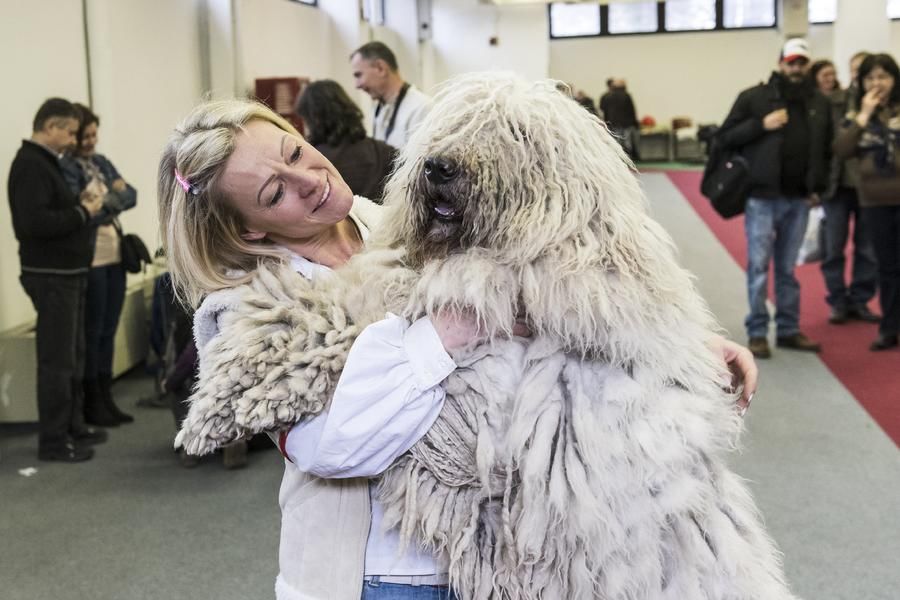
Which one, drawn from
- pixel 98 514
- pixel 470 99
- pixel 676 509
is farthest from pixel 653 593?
pixel 98 514

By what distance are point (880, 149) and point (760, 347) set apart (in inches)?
53.2

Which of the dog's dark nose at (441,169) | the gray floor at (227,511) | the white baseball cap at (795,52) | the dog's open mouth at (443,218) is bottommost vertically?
the gray floor at (227,511)

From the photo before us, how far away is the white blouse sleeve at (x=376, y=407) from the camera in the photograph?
1.25 m

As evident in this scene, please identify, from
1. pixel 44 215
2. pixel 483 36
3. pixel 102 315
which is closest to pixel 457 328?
pixel 44 215

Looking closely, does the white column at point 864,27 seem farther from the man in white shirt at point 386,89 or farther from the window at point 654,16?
the window at point 654,16

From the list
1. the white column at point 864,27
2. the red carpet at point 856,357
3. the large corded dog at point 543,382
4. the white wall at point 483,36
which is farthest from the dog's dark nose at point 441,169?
the white wall at point 483,36

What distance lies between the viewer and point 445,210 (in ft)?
4.41

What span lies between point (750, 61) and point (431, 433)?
19804 mm

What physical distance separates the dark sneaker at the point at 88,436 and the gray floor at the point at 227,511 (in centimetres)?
9

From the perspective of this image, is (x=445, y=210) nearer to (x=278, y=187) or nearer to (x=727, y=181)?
(x=278, y=187)

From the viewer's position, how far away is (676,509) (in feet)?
4.07

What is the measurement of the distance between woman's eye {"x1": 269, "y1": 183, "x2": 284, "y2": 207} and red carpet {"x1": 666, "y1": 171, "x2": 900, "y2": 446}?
384 centimetres

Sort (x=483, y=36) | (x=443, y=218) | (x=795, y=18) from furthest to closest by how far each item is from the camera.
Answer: (x=483, y=36)
(x=795, y=18)
(x=443, y=218)

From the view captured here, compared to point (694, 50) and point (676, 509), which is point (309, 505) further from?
point (694, 50)
